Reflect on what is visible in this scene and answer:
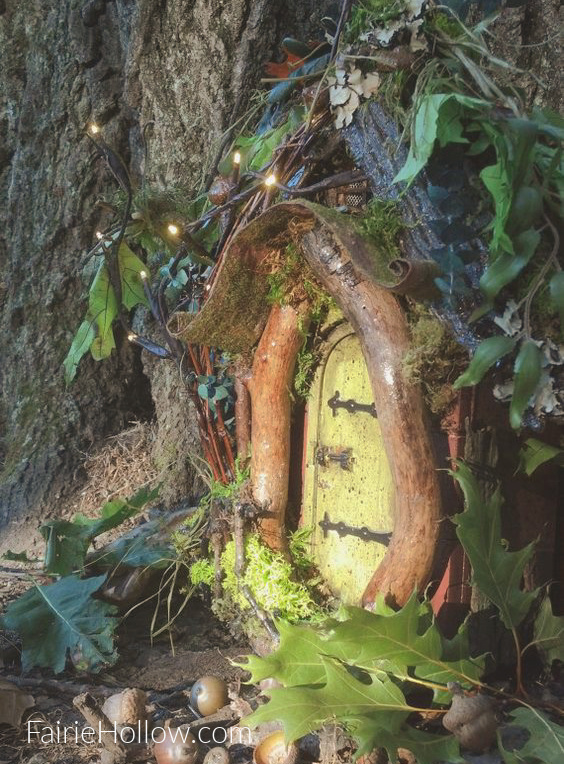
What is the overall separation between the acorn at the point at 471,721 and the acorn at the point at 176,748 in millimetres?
592

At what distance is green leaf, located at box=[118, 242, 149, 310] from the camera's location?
2.61 metres

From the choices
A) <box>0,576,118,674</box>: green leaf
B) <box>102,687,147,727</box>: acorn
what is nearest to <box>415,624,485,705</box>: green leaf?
<box>102,687,147,727</box>: acorn

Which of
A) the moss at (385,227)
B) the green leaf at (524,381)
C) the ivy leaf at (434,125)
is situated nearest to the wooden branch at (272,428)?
the moss at (385,227)

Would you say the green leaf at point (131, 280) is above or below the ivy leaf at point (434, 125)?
above

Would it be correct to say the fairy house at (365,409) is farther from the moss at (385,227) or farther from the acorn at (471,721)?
the acorn at (471,721)

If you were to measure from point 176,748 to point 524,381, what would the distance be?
116 cm

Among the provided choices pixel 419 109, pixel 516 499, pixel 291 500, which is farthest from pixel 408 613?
pixel 419 109

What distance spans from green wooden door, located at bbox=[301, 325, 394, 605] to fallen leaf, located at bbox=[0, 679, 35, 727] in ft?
2.88

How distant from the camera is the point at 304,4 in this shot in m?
2.93

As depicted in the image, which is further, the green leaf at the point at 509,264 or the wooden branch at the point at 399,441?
the wooden branch at the point at 399,441

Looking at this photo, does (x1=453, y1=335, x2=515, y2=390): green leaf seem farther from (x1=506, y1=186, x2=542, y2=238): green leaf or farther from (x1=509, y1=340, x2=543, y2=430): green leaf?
(x1=506, y1=186, x2=542, y2=238): green leaf

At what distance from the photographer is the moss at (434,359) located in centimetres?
184

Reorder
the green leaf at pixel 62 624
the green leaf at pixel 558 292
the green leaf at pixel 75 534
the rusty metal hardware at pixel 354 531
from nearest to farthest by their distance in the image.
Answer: the green leaf at pixel 558 292 → the rusty metal hardware at pixel 354 531 → the green leaf at pixel 62 624 → the green leaf at pixel 75 534

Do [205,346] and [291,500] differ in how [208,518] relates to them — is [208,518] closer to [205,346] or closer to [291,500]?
[291,500]
